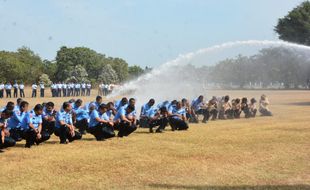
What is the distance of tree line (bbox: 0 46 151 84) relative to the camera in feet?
239

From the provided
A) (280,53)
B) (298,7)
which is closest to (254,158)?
(280,53)

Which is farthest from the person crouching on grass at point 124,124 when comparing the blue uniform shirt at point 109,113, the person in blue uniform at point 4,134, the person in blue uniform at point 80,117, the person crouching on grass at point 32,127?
the person in blue uniform at point 4,134

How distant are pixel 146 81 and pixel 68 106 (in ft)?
41.2

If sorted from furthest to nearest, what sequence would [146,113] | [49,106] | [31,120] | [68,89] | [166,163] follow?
[68,89] → [146,113] → [49,106] → [31,120] → [166,163]

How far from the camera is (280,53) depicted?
1839 inches

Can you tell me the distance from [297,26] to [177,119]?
53771 millimetres

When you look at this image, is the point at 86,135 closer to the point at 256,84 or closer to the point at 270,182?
the point at 270,182

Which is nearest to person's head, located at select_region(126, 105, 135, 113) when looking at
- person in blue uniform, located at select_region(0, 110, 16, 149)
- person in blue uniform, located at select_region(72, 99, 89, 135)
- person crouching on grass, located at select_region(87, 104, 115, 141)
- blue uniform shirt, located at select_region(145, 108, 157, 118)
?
person crouching on grass, located at select_region(87, 104, 115, 141)

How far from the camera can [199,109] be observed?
20250mm

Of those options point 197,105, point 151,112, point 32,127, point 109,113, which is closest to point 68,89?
point 197,105

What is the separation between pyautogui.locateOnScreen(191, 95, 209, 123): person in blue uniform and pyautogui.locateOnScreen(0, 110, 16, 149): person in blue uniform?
10005 millimetres

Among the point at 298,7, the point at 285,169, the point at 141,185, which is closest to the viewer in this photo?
the point at 141,185

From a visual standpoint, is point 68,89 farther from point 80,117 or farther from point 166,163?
point 166,163

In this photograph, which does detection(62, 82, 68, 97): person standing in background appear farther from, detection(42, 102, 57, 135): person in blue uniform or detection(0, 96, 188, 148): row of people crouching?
detection(42, 102, 57, 135): person in blue uniform
